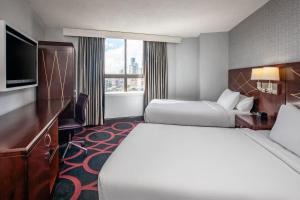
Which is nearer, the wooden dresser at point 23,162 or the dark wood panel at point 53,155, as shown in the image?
the wooden dresser at point 23,162

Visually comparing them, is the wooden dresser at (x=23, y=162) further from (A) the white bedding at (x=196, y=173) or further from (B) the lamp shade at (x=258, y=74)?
(B) the lamp shade at (x=258, y=74)

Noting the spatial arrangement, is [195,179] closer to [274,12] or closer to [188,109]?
[188,109]

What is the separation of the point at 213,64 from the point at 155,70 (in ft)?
5.14

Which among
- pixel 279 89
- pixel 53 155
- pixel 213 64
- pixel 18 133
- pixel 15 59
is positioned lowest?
pixel 53 155

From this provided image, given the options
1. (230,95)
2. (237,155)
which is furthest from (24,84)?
(230,95)

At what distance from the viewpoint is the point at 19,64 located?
Result: 7.25 ft

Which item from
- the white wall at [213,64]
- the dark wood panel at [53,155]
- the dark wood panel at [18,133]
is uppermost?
the white wall at [213,64]

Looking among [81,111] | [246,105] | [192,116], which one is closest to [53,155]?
[81,111]

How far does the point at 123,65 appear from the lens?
5254 millimetres

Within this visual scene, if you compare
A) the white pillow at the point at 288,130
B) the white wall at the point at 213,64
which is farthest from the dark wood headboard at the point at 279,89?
the white wall at the point at 213,64

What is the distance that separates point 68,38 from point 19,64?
8.24 feet

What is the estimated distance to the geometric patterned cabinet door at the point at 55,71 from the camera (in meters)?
3.39

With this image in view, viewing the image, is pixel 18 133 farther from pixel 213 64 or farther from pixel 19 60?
pixel 213 64

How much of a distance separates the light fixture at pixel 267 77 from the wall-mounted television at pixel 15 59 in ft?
10.5
